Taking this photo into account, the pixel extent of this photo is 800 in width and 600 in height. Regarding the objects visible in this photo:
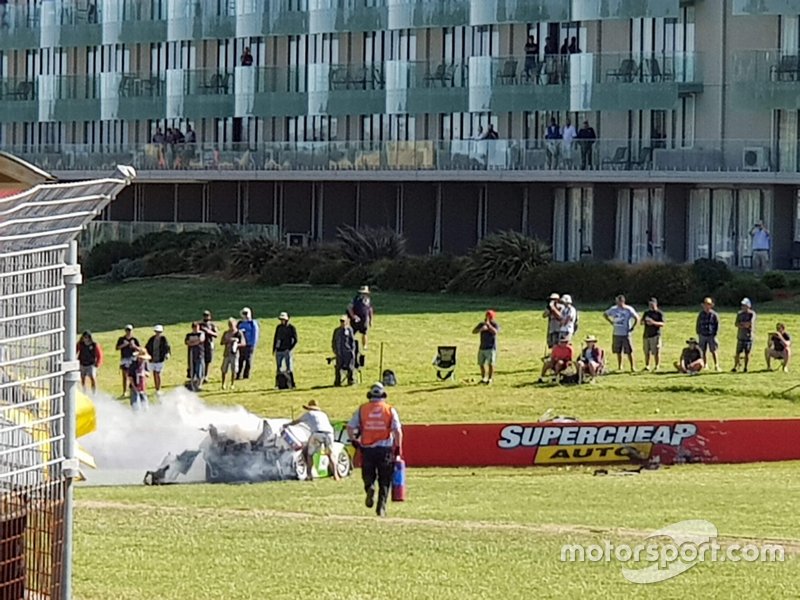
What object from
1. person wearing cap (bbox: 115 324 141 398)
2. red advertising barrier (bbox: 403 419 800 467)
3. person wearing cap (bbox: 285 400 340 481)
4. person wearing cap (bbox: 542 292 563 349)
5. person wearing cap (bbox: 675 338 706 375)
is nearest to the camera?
person wearing cap (bbox: 285 400 340 481)

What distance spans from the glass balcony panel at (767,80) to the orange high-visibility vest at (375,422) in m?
36.7

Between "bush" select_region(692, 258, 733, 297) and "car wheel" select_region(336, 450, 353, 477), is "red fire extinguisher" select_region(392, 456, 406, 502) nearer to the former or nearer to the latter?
"car wheel" select_region(336, 450, 353, 477)

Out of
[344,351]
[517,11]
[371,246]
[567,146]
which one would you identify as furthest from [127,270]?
[344,351]

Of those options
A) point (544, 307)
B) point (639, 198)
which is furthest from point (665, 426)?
point (639, 198)

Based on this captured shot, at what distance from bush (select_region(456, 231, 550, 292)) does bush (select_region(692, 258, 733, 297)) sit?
486cm

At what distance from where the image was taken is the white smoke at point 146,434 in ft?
87.2

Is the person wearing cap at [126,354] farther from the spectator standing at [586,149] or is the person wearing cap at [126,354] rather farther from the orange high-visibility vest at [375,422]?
the spectator standing at [586,149]

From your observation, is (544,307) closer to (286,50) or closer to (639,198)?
(639,198)

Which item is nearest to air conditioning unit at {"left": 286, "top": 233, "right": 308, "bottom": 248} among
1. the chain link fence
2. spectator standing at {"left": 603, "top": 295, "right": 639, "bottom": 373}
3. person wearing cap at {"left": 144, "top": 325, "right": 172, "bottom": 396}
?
→ person wearing cap at {"left": 144, "top": 325, "right": 172, "bottom": 396}

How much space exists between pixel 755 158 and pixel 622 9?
24.0 ft

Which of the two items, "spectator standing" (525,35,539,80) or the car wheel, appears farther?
"spectator standing" (525,35,539,80)

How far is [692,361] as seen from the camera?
38812mm

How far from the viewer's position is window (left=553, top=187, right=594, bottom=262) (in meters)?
60.4

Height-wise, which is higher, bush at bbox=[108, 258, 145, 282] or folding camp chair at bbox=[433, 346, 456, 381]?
bush at bbox=[108, 258, 145, 282]
